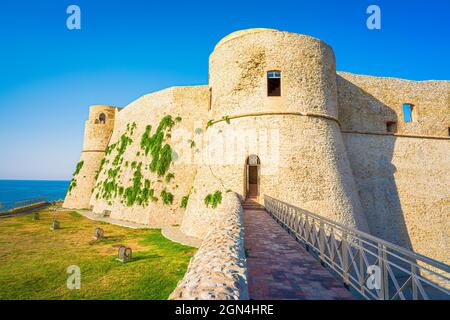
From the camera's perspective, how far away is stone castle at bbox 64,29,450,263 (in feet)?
39.4

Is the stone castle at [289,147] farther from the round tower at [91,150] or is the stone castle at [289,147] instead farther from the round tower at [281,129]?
the round tower at [91,150]

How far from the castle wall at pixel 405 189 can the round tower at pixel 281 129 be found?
334cm

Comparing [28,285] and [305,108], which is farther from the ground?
[305,108]

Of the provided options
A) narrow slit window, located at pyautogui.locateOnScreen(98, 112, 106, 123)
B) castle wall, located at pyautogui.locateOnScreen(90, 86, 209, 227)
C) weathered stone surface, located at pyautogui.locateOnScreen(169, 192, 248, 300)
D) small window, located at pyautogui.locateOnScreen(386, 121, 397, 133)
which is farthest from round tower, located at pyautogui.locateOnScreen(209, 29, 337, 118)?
narrow slit window, located at pyautogui.locateOnScreen(98, 112, 106, 123)

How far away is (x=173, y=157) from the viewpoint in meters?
18.0

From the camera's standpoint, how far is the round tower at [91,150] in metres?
25.8

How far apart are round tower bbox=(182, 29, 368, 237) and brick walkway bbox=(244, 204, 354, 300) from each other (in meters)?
4.70

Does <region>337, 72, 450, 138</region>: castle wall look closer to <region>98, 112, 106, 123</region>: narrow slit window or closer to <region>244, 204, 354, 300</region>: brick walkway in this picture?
<region>244, 204, 354, 300</region>: brick walkway

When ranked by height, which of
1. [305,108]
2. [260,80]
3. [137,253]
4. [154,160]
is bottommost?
[137,253]

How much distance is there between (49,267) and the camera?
9.21 meters

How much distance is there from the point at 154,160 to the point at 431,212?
19006 millimetres

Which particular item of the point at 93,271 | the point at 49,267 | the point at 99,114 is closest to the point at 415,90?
the point at 93,271

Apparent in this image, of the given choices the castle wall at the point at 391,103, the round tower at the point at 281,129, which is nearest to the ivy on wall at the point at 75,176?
the round tower at the point at 281,129

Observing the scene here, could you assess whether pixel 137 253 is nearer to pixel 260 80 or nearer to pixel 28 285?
pixel 28 285
